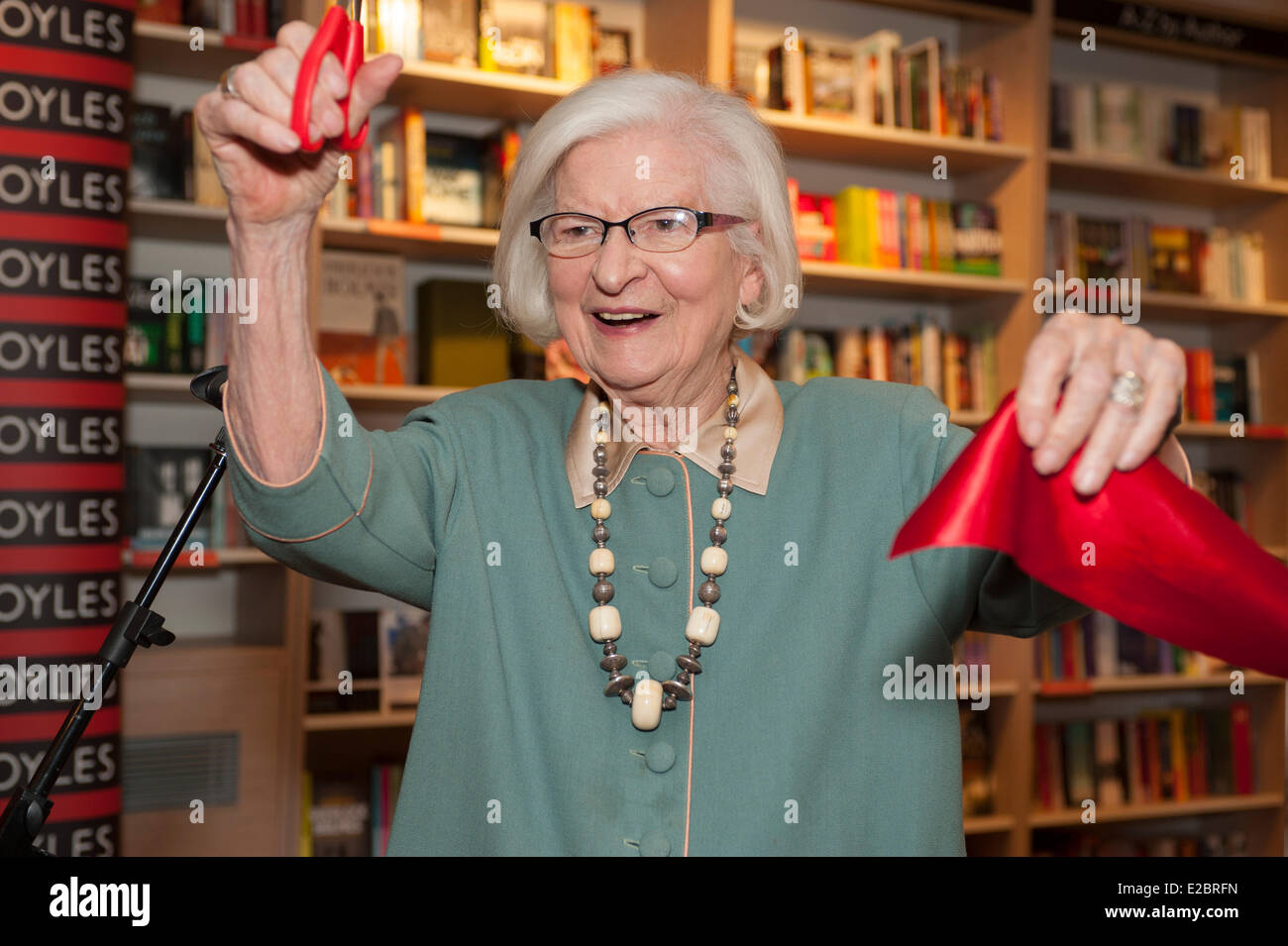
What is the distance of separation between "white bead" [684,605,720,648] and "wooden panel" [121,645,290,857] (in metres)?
1.95

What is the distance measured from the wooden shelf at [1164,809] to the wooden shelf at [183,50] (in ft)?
10.2

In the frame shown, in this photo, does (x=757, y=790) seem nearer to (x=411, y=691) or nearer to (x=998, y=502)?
(x=998, y=502)

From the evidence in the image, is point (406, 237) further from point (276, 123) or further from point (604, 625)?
point (276, 123)

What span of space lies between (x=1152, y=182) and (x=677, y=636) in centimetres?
340

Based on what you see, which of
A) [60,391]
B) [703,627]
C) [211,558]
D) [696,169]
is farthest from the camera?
[211,558]

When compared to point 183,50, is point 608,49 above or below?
above

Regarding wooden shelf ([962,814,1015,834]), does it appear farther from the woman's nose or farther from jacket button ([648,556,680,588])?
the woman's nose

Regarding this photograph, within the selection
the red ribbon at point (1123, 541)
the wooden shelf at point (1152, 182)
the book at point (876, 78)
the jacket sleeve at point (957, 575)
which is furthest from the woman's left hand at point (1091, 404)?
the wooden shelf at point (1152, 182)

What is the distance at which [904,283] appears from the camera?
346 cm

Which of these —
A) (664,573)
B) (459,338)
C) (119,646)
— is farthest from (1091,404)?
(459,338)

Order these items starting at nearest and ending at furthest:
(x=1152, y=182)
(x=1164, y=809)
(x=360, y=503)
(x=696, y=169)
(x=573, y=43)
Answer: (x=360, y=503) → (x=696, y=169) → (x=573, y=43) → (x=1164, y=809) → (x=1152, y=182)

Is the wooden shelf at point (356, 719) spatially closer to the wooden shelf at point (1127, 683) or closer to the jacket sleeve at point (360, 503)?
the jacket sleeve at point (360, 503)

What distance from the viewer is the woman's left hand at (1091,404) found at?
29.7 inches
